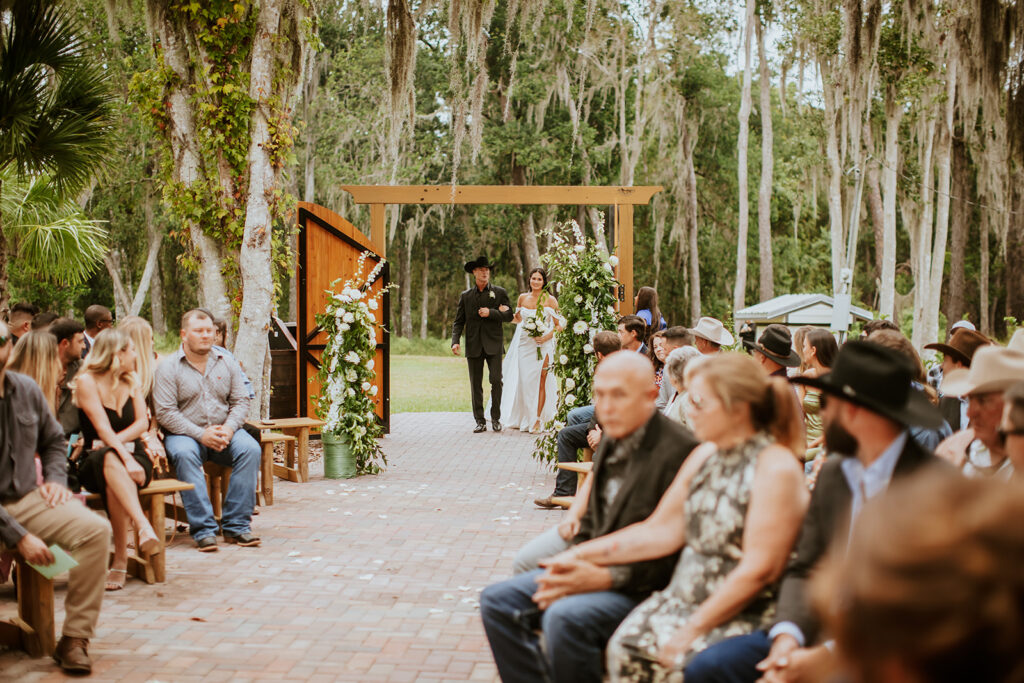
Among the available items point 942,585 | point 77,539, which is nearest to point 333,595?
point 77,539

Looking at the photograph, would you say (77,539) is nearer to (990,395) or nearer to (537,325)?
(990,395)

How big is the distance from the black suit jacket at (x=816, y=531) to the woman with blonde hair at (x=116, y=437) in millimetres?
3709

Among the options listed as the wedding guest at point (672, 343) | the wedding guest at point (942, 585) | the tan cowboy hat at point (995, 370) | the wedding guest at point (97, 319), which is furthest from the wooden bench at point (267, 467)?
the wedding guest at point (942, 585)

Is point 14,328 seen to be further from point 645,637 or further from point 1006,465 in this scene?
point 1006,465

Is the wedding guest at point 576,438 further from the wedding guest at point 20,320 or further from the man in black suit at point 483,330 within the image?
the wedding guest at point 20,320

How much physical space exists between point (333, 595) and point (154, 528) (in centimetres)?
122

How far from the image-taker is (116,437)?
562 centimetres

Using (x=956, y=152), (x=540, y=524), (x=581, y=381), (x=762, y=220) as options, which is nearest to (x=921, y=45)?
(x=956, y=152)

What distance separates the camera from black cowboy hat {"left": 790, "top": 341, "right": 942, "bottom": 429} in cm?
288

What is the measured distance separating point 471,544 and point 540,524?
80cm

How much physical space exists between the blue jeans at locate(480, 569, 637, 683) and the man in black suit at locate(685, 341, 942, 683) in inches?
18.6

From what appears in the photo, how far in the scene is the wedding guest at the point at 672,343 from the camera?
717 cm

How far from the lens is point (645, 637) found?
10.1ft

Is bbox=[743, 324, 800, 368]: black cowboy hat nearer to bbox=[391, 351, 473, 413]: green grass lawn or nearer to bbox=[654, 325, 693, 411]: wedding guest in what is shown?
bbox=[654, 325, 693, 411]: wedding guest
